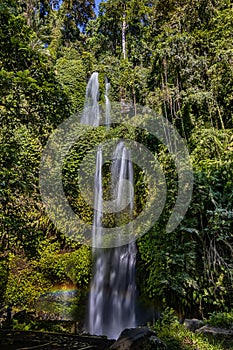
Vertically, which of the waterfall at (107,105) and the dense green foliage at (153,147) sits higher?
the waterfall at (107,105)

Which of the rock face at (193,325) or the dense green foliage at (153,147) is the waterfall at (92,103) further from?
the rock face at (193,325)

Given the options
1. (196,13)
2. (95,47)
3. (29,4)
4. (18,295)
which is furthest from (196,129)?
(29,4)

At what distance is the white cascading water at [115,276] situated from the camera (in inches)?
246

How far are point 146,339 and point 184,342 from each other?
1.85ft

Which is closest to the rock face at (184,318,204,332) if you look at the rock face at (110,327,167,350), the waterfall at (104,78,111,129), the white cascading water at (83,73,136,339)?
the rock face at (110,327,167,350)

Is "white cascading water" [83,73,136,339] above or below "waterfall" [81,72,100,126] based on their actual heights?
below

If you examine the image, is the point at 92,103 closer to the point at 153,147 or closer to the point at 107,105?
the point at 107,105

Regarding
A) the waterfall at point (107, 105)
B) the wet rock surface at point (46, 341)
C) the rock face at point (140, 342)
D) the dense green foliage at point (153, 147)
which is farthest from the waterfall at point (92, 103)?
Result: the rock face at point (140, 342)

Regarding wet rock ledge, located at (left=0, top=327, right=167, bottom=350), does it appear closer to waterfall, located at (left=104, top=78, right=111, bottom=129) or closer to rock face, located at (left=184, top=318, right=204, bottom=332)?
rock face, located at (left=184, top=318, right=204, bottom=332)

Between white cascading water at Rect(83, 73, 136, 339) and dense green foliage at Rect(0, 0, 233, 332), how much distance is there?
1.03 feet

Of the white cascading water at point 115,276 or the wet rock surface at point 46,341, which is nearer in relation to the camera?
the wet rock surface at point 46,341

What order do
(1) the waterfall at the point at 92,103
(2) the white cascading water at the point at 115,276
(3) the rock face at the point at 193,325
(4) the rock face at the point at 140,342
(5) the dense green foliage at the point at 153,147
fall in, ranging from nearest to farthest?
(4) the rock face at the point at 140,342 < (5) the dense green foliage at the point at 153,147 < (3) the rock face at the point at 193,325 < (2) the white cascading water at the point at 115,276 < (1) the waterfall at the point at 92,103

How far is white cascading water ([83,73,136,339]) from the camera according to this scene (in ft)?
20.5

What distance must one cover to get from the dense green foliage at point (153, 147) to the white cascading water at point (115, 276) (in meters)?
0.31
